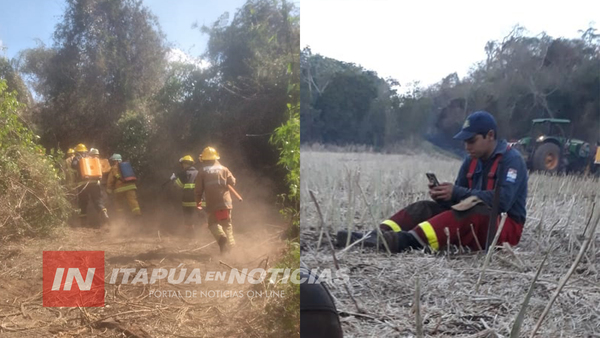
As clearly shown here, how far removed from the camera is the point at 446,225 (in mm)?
1315

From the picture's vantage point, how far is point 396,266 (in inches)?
48.2

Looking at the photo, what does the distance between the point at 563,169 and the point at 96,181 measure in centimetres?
138

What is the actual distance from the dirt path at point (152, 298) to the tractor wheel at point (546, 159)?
0.77 metres

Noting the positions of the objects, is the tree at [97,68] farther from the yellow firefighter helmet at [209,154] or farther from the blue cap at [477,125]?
the blue cap at [477,125]

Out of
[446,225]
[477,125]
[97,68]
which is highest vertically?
[97,68]

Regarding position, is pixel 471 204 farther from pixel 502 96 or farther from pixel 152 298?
pixel 152 298

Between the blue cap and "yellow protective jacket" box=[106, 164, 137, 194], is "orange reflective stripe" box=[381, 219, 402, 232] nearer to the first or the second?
the blue cap

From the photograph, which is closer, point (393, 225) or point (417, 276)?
point (417, 276)

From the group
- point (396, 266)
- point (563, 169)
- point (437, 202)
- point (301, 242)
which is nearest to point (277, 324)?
point (301, 242)

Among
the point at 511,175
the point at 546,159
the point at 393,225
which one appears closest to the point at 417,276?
the point at 393,225

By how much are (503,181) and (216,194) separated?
0.82m

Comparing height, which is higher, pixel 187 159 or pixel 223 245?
pixel 187 159

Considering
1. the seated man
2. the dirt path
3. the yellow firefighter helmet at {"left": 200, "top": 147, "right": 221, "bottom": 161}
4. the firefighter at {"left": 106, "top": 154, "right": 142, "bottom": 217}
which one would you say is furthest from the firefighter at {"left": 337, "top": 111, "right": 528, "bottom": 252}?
the firefighter at {"left": 106, "top": 154, "right": 142, "bottom": 217}

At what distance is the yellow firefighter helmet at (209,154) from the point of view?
116 centimetres
